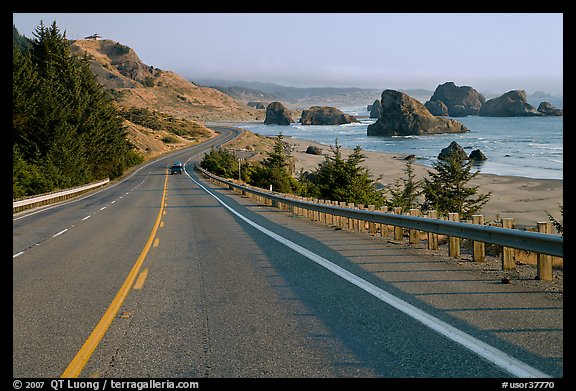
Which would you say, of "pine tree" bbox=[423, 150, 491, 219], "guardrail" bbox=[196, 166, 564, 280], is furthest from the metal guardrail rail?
"pine tree" bbox=[423, 150, 491, 219]

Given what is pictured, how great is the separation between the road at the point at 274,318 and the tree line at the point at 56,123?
3101 cm

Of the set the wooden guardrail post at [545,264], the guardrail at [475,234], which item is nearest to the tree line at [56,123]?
the guardrail at [475,234]

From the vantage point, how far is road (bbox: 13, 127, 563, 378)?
5207mm

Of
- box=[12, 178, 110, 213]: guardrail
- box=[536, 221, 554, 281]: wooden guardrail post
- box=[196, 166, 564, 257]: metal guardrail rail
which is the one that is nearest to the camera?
box=[196, 166, 564, 257]: metal guardrail rail

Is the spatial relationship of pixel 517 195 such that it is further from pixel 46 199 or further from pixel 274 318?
pixel 274 318

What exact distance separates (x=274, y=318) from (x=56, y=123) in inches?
2008

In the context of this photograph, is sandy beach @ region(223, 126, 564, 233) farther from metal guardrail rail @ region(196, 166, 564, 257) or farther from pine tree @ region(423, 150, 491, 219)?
metal guardrail rail @ region(196, 166, 564, 257)

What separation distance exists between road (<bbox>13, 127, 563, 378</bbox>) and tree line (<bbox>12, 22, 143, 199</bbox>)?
3101cm

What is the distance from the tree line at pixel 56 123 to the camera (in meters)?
47.2

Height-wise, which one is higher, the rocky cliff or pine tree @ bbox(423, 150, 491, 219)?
the rocky cliff

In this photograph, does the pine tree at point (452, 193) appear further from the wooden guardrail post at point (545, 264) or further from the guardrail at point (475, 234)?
the wooden guardrail post at point (545, 264)

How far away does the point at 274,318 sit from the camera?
6914mm

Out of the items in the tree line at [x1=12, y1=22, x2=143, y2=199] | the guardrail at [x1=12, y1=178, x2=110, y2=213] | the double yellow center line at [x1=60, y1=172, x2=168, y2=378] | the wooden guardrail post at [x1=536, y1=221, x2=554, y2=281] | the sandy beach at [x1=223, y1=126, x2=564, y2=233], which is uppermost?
the tree line at [x1=12, y1=22, x2=143, y2=199]
